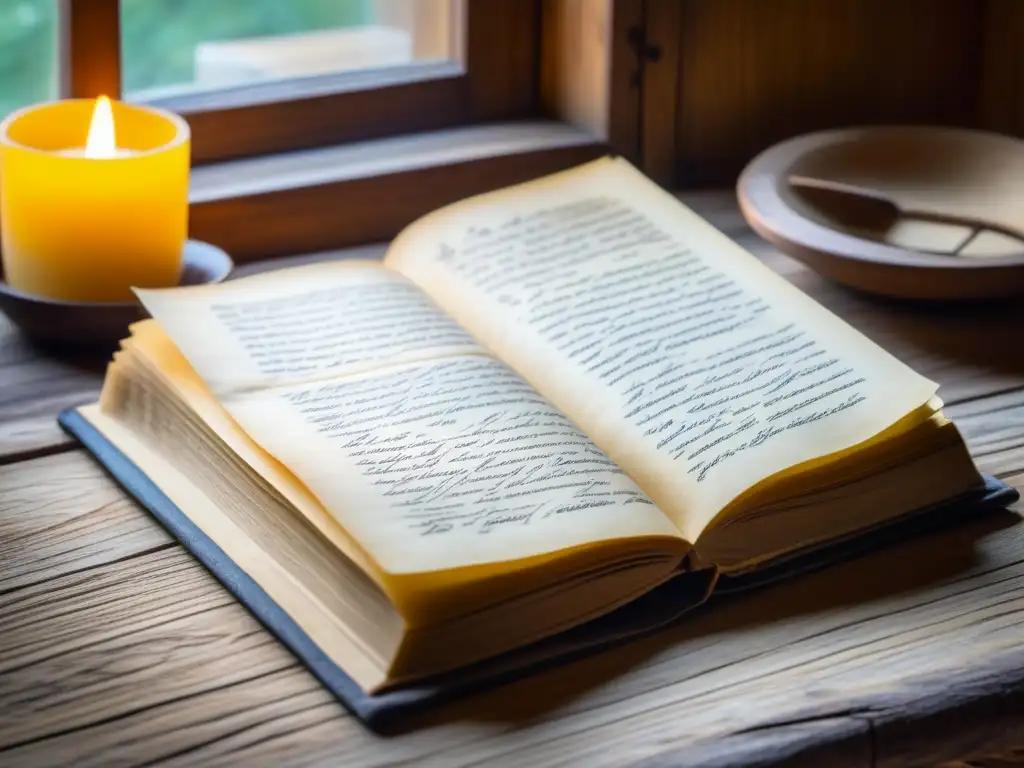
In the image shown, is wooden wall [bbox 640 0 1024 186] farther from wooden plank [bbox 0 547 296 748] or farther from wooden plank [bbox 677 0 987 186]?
wooden plank [bbox 0 547 296 748]

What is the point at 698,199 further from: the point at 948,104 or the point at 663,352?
the point at 663,352

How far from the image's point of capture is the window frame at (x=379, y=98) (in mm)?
1150

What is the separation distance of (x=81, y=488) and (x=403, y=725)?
274 millimetres

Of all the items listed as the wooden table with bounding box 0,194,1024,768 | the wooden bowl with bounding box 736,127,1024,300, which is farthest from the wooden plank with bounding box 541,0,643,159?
the wooden table with bounding box 0,194,1024,768

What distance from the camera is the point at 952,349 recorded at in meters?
1.00

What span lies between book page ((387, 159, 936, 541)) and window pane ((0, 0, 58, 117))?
324 mm

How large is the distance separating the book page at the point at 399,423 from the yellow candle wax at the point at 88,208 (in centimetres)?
11

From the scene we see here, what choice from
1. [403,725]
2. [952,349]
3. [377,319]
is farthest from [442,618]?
[952,349]

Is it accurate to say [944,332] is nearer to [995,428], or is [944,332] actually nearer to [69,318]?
[995,428]

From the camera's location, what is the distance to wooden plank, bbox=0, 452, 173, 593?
75cm

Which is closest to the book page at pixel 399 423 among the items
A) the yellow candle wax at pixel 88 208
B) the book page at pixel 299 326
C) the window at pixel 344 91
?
the book page at pixel 299 326

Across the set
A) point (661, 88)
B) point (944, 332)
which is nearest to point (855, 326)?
point (944, 332)

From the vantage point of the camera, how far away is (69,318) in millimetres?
938

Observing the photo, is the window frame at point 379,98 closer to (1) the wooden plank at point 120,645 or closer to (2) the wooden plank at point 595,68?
(2) the wooden plank at point 595,68
